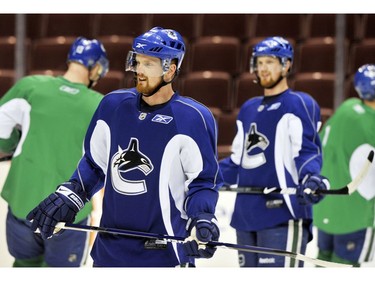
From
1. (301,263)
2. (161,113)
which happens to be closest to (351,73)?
(301,263)

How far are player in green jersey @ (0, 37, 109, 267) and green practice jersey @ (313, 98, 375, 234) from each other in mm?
1416

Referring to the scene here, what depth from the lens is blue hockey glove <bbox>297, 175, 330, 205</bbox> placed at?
3.92 metres

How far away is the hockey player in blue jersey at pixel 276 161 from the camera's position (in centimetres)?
409

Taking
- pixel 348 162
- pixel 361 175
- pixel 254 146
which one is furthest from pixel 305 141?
pixel 348 162

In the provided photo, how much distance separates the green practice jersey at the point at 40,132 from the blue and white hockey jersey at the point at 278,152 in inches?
28.0

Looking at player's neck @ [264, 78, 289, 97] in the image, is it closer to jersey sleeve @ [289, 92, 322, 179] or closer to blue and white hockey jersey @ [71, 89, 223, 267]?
jersey sleeve @ [289, 92, 322, 179]

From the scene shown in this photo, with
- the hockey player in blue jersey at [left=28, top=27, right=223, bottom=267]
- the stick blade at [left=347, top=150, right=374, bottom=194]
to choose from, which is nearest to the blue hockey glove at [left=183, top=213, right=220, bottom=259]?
the hockey player in blue jersey at [left=28, top=27, right=223, bottom=267]

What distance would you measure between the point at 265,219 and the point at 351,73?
1.98 meters

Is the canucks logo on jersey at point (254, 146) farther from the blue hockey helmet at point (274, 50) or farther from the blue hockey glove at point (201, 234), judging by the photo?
the blue hockey glove at point (201, 234)

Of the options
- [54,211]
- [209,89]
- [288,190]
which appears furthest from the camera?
[209,89]

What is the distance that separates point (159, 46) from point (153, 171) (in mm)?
378

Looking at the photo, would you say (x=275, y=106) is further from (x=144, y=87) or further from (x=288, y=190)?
(x=144, y=87)

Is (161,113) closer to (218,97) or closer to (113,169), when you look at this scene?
(113,169)

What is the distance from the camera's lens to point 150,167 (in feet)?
9.70
